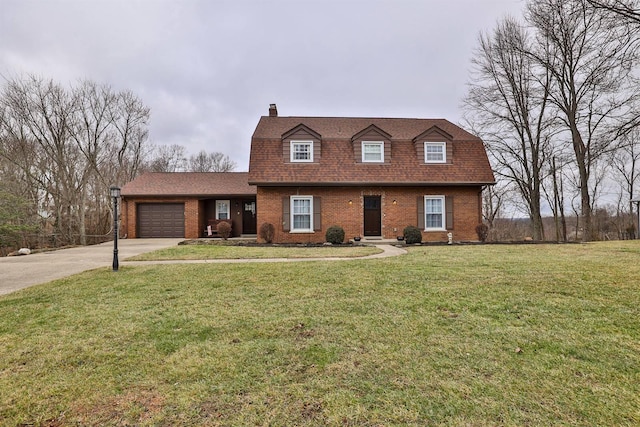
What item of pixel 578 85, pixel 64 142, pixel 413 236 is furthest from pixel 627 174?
pixel 64 142

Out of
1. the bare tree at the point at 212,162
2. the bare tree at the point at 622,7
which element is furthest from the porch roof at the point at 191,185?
the bare tree at the point at 212,162

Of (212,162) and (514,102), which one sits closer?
(514,102)

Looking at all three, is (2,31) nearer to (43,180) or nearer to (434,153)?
(43,180)

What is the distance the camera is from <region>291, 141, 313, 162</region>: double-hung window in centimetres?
1548

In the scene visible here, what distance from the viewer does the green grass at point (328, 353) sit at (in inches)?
87.7

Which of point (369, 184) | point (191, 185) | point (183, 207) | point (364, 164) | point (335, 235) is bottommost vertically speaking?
point (335, 235)

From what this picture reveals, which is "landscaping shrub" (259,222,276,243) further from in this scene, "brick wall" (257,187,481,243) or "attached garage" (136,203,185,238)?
"attached garage" (136,203,185,238)

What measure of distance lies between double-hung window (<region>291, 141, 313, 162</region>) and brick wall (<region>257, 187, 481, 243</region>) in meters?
1.55

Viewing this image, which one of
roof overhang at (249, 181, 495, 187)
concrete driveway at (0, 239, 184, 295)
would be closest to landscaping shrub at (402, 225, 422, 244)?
roof overhang at (249, 181, 495, 187)

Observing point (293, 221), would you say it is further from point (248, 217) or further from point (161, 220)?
point (161, 220)

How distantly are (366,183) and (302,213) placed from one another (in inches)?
137

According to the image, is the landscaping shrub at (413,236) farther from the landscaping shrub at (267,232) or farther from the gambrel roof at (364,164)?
the landscaping shrub at (267,232)

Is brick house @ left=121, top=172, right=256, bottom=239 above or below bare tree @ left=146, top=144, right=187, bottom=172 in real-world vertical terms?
below

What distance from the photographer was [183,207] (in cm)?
1858
